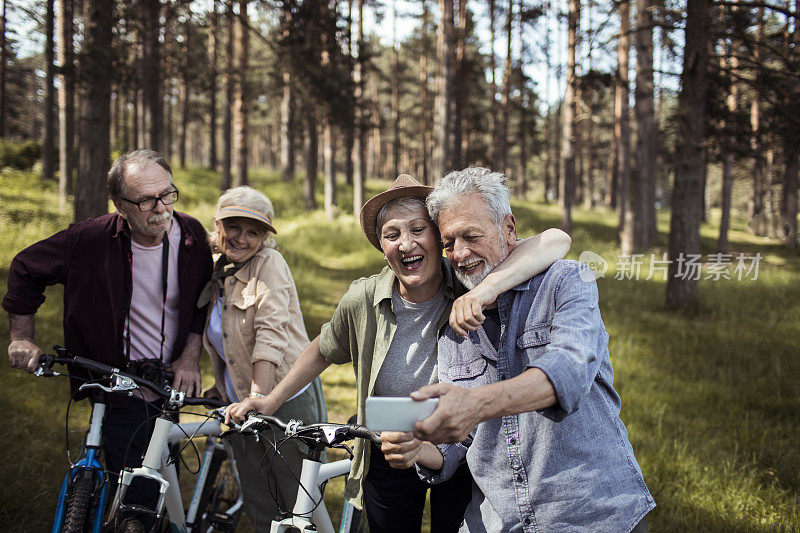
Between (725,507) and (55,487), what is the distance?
513 cm

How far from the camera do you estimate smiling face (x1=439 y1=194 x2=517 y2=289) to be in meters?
2.09

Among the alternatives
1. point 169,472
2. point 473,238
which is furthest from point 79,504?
point 473,238

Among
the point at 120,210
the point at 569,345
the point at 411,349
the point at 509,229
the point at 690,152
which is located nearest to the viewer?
the point at 569,345

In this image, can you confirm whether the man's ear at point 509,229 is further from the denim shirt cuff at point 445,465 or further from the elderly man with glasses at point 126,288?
the elderly man with glasses at point 126,288

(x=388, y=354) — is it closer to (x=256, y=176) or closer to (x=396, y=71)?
(x=256, y=176)

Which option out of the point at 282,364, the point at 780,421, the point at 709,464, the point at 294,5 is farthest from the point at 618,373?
the point at 294,5

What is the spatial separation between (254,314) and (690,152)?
8906mm

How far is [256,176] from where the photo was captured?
3053 cm

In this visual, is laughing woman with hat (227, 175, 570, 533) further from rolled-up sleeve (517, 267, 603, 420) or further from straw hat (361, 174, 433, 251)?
rolled-up sleeve (517, 267, 603, 420)

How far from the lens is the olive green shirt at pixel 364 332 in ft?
8.14

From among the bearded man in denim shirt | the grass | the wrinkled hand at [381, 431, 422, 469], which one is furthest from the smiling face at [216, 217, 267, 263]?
the grass

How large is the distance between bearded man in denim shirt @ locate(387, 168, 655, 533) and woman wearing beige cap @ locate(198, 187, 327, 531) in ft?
4.19

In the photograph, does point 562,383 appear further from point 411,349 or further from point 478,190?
point 411,349

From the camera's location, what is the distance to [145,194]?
2.95 metres
